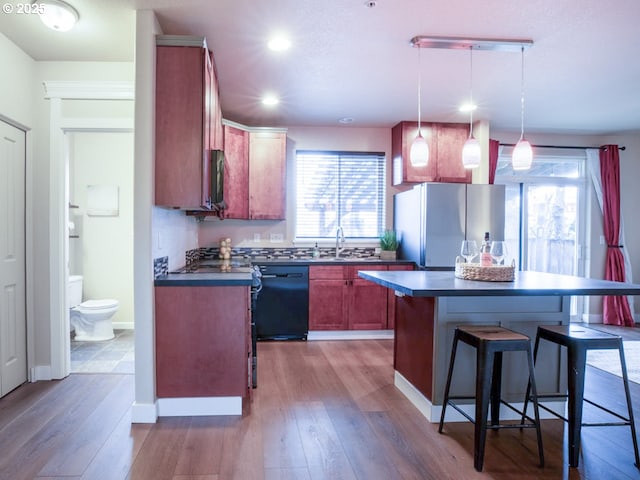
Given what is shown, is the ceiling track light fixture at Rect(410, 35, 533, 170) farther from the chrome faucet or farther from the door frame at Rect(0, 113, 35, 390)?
the door frame at Rect(0, 113, 35, 390)

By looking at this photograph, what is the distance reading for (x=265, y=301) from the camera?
15.0ft

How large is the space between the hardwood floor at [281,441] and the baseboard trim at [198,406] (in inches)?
2.2

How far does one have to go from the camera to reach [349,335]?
188 inches

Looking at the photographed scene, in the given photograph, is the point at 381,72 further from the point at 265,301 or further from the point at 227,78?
the point at 265,301

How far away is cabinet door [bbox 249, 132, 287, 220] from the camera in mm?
4797

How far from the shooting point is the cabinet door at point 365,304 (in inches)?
186

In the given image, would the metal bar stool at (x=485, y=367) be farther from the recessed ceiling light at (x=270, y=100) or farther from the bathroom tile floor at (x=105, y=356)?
the recessed ceiling light at (x=270, y=100)

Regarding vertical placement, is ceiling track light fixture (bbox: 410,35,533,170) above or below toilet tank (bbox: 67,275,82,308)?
above

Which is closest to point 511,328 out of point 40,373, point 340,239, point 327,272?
point 327,272

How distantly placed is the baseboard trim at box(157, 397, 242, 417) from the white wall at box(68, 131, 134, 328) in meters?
2.74

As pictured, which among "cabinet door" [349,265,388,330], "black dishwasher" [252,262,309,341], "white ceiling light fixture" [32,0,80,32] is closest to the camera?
"white ceiling light fixture" [32,0,80,32]

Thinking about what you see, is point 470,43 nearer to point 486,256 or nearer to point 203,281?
point 486,256

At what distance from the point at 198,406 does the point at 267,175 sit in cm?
281

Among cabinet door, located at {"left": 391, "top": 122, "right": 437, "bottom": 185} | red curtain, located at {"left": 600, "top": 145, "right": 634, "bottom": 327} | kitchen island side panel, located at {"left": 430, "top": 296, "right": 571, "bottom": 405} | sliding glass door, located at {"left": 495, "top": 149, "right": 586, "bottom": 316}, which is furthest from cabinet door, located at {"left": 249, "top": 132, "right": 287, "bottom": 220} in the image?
red curtain, located at {"left": 600, "top": 145, "right": 634, "bottom": 327}
